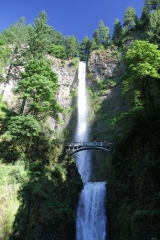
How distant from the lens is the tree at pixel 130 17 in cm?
5644

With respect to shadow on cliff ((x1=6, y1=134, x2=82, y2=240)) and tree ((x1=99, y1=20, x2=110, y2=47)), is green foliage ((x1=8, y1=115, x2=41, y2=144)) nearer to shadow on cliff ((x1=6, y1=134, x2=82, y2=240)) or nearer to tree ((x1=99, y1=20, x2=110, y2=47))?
shadow on cliff ((x1=6, y1=134, x2=82, y2=240))

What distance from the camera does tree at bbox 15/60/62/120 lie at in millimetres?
22141

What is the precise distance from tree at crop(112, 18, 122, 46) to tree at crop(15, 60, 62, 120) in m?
36.3

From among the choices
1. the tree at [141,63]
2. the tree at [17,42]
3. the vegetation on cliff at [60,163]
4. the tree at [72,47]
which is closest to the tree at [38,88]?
the vegetation on cliff at [60,163]

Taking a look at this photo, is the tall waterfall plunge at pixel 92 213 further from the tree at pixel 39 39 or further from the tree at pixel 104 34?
the tree at pixel 104 34

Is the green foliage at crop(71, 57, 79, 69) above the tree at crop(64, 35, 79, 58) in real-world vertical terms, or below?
below

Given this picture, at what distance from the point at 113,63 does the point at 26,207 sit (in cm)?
4131

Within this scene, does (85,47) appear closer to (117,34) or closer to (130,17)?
(117,34)

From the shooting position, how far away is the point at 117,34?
57.4m

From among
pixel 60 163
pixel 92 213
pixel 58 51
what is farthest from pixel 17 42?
pixel 58 51

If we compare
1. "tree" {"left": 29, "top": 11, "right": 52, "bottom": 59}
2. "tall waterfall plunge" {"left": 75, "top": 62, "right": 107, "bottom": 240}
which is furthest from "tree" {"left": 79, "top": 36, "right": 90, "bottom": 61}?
"tall waterfall plunge" {"left": 75, "top": 62, "right": 107, "bottom": 240}

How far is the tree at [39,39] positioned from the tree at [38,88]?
5.59 m

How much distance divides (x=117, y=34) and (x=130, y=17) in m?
5.38

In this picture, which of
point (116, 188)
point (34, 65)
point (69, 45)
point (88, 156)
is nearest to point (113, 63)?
point (69, 45)
